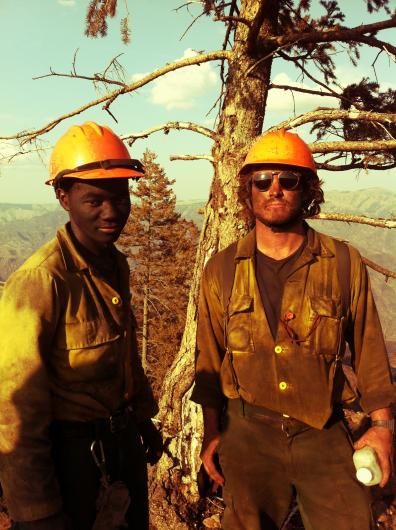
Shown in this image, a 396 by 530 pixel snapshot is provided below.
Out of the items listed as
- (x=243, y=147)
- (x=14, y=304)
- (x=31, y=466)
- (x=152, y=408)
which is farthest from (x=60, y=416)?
(x=243, y=147)

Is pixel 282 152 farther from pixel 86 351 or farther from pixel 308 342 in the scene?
pixel 86 351

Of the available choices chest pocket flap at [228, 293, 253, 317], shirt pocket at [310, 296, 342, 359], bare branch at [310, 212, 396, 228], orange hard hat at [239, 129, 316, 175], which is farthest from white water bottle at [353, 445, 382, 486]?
bare branch at [310, 212, 396, 228]

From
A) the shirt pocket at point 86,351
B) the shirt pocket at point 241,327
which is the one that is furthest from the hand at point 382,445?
the shirt pocket at point 86,351

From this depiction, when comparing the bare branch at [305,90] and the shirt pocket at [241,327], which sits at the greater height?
the bare branch at [305,90]

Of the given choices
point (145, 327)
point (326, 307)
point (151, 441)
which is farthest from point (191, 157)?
point (145, 327)

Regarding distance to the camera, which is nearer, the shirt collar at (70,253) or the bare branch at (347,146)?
the shirt collar at (70,253)

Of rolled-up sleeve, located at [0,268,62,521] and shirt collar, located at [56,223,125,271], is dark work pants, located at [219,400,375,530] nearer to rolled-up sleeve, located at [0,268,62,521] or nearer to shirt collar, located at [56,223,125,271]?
rolled-up sleeve, located at [0,268,62,521]

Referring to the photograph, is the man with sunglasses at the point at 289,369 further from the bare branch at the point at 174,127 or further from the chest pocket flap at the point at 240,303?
the bare branch at the point at 174,127

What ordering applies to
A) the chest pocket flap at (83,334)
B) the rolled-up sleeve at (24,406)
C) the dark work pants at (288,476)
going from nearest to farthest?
the rolled-up sleeve at (24,406), the chest pocket flap at (83,334), the dark work pants at (288,476)

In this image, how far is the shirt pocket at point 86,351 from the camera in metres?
2.09

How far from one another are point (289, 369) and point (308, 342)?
21 centimetres

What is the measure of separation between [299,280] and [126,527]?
1997mm

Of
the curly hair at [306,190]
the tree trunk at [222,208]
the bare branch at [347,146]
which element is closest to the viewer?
the curly hair at [306,190]

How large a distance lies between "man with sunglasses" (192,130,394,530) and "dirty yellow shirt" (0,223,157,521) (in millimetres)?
803
